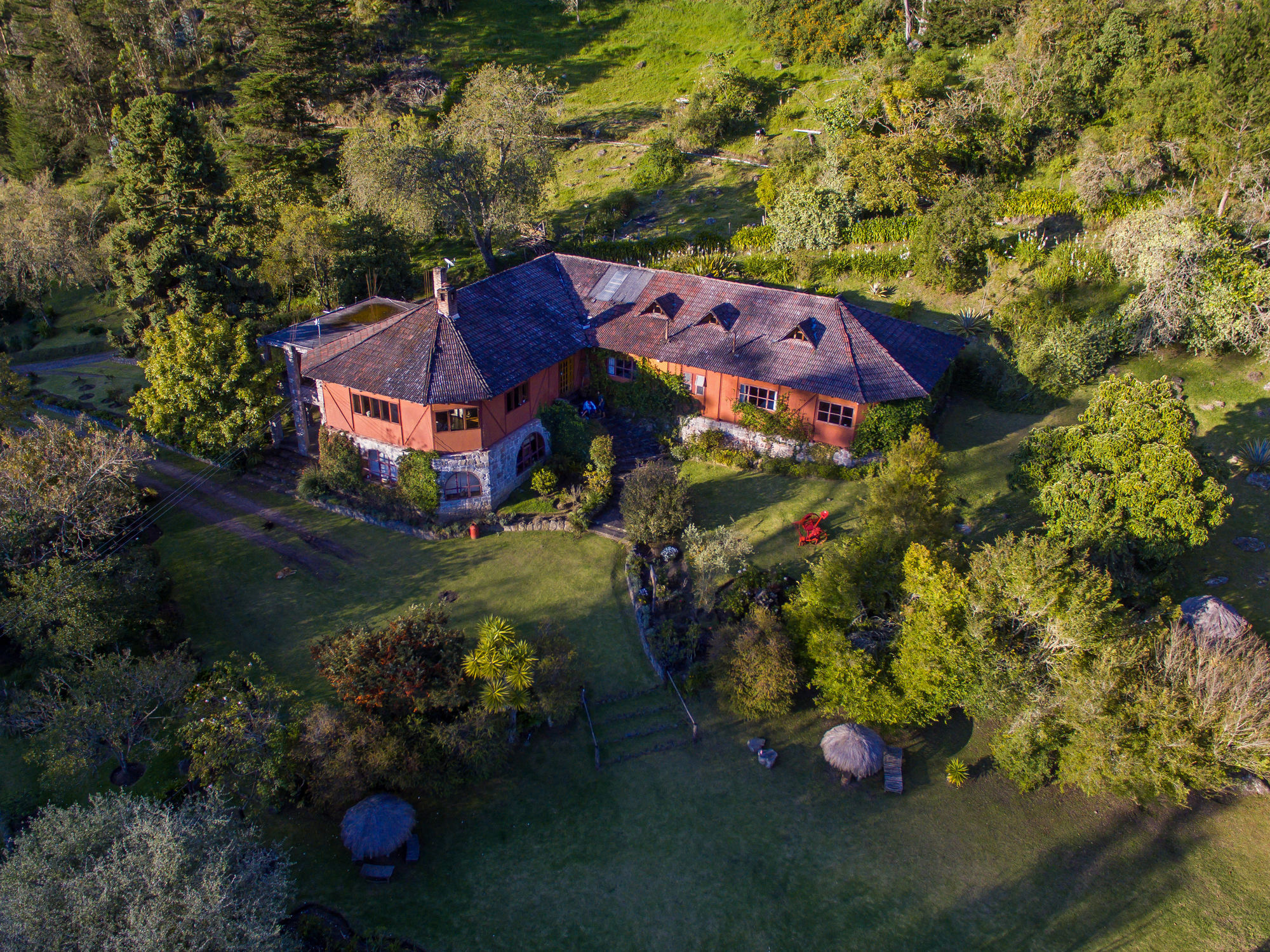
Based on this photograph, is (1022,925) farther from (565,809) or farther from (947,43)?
(947,43)

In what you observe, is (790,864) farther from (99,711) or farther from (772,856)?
(99,711)

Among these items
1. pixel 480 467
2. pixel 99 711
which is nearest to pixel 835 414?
pixel 480 467

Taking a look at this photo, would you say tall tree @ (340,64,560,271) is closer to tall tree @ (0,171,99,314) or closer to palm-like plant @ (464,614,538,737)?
tall tree @ (0,171,99,314)

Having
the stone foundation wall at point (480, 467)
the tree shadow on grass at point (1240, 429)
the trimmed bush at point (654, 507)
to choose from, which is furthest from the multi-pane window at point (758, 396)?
the tree shadow on grass at point (1240, 429)

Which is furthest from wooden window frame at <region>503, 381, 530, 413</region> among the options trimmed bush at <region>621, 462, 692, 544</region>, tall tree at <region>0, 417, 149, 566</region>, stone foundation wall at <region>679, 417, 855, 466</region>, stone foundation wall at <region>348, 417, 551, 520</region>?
tall tree at <region>0, 417, 149, 566</region>

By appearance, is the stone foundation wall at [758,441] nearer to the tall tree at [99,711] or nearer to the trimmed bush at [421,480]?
the trimmed bush at [421,480]

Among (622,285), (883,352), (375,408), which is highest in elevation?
(622,285)
